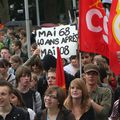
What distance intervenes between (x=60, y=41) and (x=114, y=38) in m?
3.95

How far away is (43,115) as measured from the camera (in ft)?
21.9

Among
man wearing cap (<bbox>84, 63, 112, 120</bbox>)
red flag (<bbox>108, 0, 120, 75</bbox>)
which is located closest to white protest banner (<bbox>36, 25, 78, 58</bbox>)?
red flag (<bbox>108, 0, 120, 75</bbox>)

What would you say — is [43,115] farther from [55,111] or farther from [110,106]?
[110,106]

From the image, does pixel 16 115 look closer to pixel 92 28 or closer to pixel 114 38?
pixel 114 38

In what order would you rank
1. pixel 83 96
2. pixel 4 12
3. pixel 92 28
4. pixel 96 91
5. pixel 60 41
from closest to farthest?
pixel 83 96 < pixel 96 91 < pixel 92 28 < pixel 60 41 < pixel 4 12

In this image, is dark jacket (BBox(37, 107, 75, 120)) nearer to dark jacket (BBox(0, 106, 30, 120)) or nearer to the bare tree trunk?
dark jacket (BBox(0, 106, 30, 120))

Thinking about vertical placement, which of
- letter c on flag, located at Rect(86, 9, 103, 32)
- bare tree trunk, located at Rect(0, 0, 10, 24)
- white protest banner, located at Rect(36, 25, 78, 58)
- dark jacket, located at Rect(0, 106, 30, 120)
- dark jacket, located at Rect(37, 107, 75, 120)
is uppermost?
bare tree trunk, located at Rect(0, 0, 10, 24)

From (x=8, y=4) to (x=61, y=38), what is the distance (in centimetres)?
2596

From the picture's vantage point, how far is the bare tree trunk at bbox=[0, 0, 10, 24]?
113 feet

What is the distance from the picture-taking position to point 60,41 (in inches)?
459

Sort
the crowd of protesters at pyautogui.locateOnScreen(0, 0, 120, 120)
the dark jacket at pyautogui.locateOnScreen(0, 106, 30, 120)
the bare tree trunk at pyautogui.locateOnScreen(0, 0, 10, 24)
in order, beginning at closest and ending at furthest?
the dark jacket at pyautogui.locateOnScreen(0, 106, 30, 120), the crowd of protesters at pyautogui.locateOnScreen(0, 0, 120, 120), the bare tree trunk at pyautogui.locateOnScreen(0, 0, 10, 24)

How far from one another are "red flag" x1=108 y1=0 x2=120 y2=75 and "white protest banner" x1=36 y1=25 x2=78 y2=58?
3.42 meters

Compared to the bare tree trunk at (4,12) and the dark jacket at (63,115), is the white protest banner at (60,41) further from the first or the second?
the bare tree trunk at (4,12)

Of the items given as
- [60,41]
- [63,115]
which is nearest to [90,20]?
[63,115]
